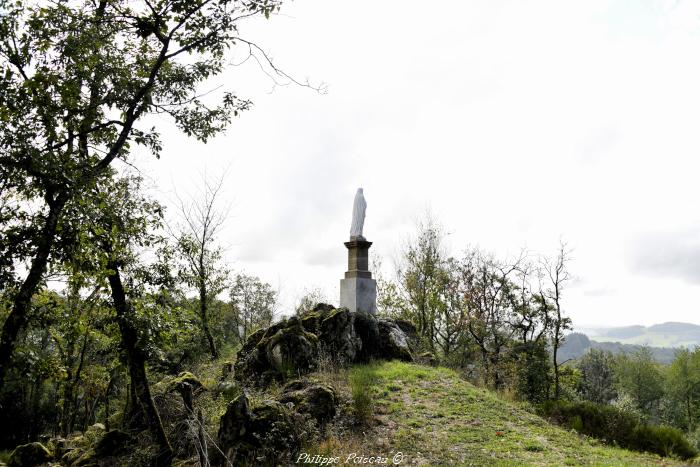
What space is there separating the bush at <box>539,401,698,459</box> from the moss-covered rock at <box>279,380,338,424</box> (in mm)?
5737

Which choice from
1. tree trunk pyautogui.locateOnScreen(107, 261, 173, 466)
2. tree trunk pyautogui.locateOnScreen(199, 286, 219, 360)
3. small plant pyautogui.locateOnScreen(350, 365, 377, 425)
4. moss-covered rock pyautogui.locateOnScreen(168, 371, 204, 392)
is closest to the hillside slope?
small plant pyautogui.locateOnScreen(350, 365, 377, 425)

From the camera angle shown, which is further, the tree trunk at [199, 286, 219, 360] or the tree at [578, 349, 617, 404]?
the tree at [578, 349, 617, 404]

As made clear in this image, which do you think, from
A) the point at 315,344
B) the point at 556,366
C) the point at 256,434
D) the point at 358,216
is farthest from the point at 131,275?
the point at 556,366

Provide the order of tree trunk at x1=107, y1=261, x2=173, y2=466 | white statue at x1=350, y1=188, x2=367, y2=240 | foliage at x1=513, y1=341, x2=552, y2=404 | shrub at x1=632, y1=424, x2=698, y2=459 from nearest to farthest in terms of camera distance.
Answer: tree trunk at x1=107, y1=261, x2=173, y2=466, shrub at x1=632, y1=424, x2=698, y2=459, foliage at x1=513, y1=341, x2=552, y2=404, white statue at x1=350, y1=188, x2=367, y2=240

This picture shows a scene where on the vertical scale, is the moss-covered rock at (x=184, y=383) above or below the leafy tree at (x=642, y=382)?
above

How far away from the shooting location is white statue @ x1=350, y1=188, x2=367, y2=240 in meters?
17.1

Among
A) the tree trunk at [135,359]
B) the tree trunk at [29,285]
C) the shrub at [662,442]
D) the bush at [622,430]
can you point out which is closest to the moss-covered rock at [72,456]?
the tree trunk at [135,359]

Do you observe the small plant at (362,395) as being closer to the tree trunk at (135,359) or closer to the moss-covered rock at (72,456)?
the tree trunk at (135,359)

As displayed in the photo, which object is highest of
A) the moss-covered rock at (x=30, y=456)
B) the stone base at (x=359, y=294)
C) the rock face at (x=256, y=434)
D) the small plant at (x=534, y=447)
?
the stone base at (x=359, y=294)

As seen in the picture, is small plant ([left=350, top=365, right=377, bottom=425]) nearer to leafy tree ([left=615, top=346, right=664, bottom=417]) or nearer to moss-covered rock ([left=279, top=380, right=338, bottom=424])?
moss-covered rock ([left=279, top=380, right=338, bottom=424])

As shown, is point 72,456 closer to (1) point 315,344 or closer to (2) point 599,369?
(1) point 315,344

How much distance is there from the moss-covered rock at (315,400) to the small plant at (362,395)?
46 cm

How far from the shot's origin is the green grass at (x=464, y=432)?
7.71 metres

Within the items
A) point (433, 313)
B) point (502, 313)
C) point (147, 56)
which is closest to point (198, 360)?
point (433, 313)
